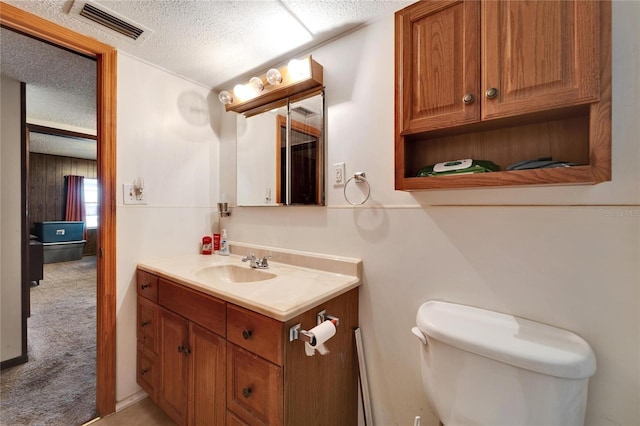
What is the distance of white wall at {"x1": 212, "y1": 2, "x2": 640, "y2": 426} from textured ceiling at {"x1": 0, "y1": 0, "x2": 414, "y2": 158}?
0.15 metres

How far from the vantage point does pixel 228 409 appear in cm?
108

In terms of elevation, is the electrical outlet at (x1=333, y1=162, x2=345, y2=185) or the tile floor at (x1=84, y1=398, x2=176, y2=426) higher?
the electrical outlet at (x1=333, y1=162, x2=345, y2=185)

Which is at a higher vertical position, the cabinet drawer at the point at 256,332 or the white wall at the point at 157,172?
the white wall at the point at 157,172

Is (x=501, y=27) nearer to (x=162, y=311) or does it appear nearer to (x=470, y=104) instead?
(x=470, y=104)

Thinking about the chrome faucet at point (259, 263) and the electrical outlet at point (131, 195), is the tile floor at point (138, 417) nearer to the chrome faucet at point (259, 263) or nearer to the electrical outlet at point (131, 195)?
the chrome faucet at point (259, 263)

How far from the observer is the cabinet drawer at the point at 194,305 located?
3.65ft

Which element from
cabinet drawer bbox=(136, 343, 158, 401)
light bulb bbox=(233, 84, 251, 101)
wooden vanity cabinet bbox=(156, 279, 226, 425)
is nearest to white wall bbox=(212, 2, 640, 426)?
light bulb bbox=(233, 84, 251, 101)

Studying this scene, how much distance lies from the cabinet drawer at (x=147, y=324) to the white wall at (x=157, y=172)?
7 centimetres

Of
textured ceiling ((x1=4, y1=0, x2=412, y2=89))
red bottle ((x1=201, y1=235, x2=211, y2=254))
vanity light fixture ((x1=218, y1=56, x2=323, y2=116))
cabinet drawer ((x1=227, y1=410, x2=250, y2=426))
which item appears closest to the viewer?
cabinet drawer ((x1=227, y1=410, x2=250, y2=426))

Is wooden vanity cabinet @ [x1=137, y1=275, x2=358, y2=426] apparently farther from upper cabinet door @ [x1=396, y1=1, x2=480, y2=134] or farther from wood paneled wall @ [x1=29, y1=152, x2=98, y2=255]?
wood paneled wall @ [x1=29, y1=152, x2=98, y2=255]

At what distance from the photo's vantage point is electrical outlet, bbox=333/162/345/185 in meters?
1.37

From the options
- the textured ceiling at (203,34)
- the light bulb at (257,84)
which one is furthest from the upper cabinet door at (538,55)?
the light bulb at (257,84)

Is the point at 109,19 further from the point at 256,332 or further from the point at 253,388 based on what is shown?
the point at 253,388

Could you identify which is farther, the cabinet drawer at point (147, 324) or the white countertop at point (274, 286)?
the cabinet drawer at point (147, 324)
